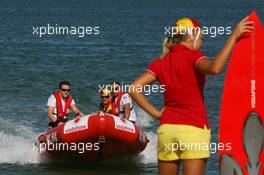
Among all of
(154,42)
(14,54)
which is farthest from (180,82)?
(154,42)

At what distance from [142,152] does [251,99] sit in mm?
6466

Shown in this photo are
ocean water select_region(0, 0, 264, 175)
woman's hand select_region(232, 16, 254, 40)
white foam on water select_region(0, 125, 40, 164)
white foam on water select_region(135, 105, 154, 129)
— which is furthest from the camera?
white foam on water select_region(135, 105, 154, 129)

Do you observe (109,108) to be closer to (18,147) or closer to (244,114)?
(18,147)

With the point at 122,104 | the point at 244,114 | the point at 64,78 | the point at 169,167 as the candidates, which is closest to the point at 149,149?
the point at 122,104

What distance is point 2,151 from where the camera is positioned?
12.4 m

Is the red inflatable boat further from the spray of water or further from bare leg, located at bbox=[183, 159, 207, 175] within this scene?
bare leg, located at bbox=[183, 159, 207, 175]

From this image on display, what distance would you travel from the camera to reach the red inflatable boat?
10.2 meters

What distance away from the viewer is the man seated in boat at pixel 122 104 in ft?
37.4

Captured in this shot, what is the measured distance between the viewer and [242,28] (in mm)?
4949

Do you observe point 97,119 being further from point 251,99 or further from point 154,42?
point 154,42

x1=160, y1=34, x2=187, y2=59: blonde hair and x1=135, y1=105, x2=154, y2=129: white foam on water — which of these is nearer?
x1=160, y1=34, x2=187, y2=59: blonde hair

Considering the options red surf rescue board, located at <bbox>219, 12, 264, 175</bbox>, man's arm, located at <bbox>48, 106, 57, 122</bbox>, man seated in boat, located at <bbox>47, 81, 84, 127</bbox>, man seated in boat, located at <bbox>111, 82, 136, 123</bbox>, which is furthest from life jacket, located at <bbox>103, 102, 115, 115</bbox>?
red surf rescue board, located at <bbox>219, 12, 264, 175</bbox>

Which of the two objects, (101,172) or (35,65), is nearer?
(101,172)

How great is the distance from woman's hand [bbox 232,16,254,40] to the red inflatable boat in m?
5.31
